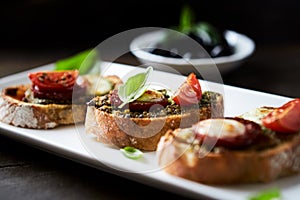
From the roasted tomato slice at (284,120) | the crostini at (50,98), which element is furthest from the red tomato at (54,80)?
the roasted tomato slice at (284,120)

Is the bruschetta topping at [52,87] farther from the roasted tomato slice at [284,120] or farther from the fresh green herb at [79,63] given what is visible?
the roasted tomato slice at [284,120]

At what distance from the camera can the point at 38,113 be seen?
3033mm

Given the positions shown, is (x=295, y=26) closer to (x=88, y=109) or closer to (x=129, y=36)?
(x=129, y=36)

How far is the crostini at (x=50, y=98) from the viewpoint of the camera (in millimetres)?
3018

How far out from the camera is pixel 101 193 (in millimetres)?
2420

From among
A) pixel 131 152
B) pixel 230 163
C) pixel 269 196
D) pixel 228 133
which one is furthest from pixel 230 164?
pixel 131 152

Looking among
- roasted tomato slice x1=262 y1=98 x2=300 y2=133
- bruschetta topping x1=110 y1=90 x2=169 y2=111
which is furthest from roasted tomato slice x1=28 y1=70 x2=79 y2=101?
roasted tomato slice x1=262 y1=98 x2=300 y2=133

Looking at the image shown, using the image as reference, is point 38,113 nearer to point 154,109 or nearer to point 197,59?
point 154,109

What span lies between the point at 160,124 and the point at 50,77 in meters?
0.83

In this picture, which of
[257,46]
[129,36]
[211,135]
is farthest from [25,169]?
[257,46]

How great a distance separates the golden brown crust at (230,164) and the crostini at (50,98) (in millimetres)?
889

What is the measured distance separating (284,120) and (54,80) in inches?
53.6

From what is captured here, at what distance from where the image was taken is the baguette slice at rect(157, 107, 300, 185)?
90.7 inches

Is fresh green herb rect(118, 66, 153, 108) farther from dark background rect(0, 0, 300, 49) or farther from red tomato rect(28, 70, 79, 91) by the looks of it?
dark background rect(0, 0, 300, 49)
